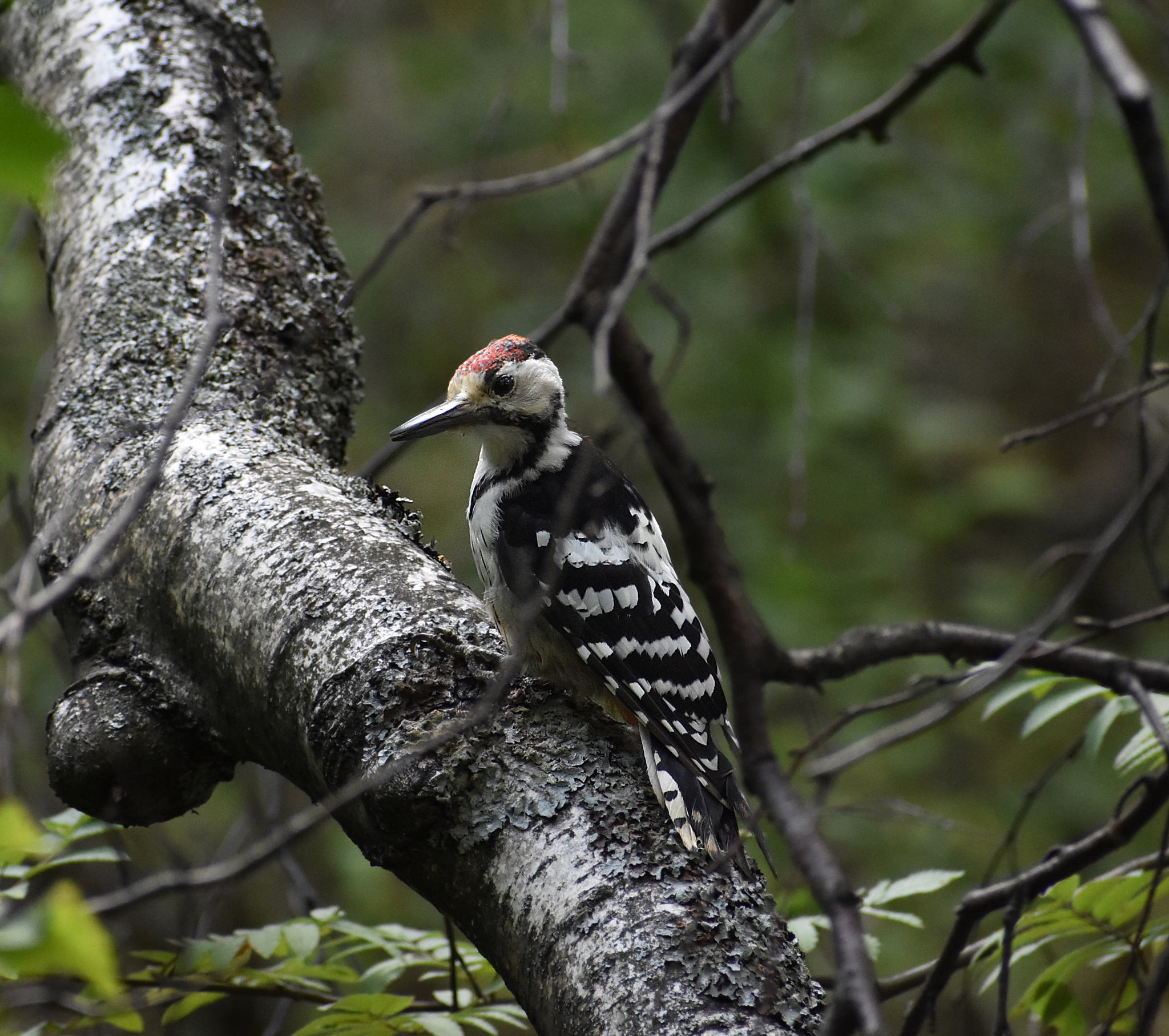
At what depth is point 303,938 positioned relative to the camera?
4.87 ft

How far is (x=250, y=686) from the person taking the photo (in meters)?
1.51

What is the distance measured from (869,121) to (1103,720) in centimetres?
136

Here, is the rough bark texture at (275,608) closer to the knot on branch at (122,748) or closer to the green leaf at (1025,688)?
the knot on branch at (122,748)

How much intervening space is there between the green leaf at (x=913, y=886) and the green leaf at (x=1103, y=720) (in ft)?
0.84

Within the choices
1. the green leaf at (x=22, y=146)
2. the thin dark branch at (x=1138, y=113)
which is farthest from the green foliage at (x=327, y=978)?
the thin dark branch at (x=1138, y=113)

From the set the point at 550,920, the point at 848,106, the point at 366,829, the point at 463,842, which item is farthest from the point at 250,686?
the point at 848,106

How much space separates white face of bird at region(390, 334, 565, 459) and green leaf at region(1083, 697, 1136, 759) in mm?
1236

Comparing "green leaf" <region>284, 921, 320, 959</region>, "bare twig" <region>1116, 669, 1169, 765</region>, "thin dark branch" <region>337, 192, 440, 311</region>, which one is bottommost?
A: "green leaf" <region>284, 921, 320, 959</region>

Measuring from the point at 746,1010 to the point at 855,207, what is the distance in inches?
154

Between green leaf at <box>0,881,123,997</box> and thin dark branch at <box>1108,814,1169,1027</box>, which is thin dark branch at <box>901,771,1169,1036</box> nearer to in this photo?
thin dark branch at <box>1108,814,1169,1027</box>

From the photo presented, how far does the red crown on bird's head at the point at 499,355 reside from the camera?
220cm

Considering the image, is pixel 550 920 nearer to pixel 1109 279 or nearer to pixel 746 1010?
pixel 746 1010

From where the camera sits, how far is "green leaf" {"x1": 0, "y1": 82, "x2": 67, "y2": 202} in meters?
0.60

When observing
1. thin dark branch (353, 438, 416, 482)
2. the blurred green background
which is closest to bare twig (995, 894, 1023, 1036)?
thin dark branch (353, 438, 416, 482)
